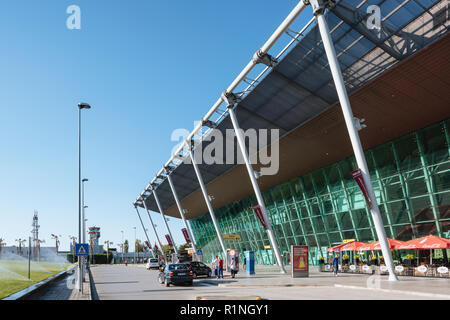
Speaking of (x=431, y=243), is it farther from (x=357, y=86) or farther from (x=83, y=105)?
(x=83, y=105)

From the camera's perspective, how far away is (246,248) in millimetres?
53531

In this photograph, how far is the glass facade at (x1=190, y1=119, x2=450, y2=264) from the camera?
25594 millimetres

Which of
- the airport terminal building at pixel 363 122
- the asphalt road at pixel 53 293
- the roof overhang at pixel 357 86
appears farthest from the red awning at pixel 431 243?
the asphalt road at pixel 53 293

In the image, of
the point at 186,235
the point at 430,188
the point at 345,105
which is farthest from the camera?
the point at 186,235

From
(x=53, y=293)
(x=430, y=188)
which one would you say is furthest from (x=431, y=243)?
(x=53, y=293)

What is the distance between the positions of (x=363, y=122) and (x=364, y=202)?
789cm

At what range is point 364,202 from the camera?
105ft

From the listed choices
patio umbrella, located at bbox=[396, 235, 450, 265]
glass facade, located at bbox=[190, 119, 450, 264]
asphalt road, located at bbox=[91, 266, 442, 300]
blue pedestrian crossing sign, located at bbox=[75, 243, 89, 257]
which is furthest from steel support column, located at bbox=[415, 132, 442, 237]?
blue pedestrian crossing sign, located at bbox=[75, 243, 89, 257]

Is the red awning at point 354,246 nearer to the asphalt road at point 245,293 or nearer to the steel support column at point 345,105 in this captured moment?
the steel support column at point 345,105

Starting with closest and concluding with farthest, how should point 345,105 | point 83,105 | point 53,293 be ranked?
1. point 345,105
2. point 53,293
3. point 83,105

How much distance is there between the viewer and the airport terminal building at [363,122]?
20359mm

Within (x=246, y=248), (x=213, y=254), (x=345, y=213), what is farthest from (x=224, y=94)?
(x=213, y=254)

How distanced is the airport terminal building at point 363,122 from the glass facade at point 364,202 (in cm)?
7

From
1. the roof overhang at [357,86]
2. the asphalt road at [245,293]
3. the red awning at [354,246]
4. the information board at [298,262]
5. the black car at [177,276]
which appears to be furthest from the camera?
the red awning at [354,246]
